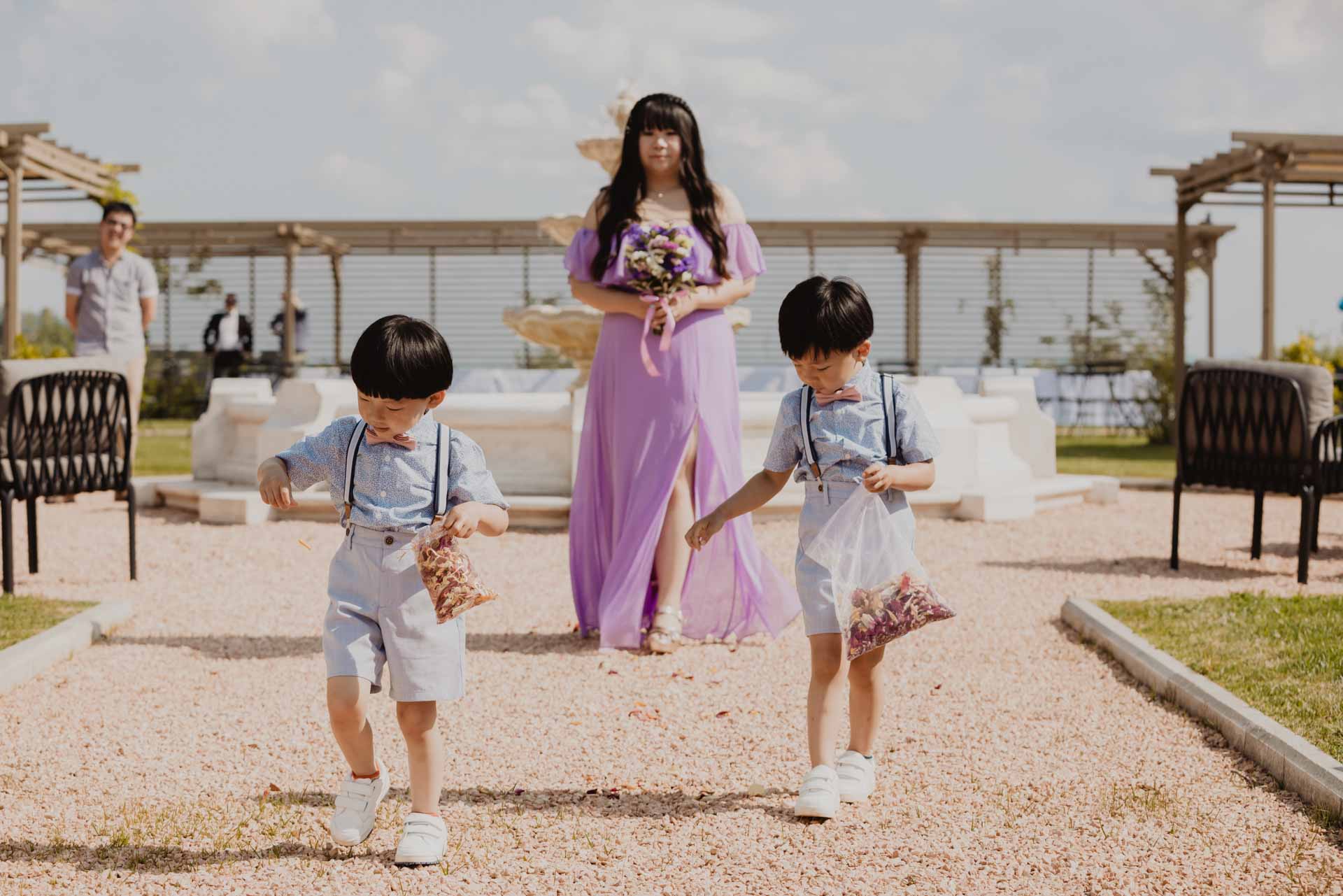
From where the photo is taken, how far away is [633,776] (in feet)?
11.3

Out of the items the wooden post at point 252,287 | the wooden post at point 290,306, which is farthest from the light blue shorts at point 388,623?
the wooden post at point 252,287

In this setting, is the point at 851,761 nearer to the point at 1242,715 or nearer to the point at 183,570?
the point at 1242,715

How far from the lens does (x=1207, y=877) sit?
268 cm

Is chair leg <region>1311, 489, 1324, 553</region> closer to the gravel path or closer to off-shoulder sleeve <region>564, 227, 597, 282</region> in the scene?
the gravel path

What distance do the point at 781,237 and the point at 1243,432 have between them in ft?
46.3

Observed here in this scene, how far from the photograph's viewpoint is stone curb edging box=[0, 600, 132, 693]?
14.4 ft

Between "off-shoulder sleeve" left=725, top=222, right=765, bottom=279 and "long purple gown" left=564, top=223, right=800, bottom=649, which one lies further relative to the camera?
"off-shoulder sleeve" left=725, top=222, right=765, bottom=279

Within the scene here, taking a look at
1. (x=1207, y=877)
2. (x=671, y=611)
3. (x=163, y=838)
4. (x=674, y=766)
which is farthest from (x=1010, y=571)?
(x=163, y=838)

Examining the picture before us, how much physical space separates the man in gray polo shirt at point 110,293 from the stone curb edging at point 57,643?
3.80 m

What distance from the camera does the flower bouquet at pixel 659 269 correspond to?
4922 millimetres

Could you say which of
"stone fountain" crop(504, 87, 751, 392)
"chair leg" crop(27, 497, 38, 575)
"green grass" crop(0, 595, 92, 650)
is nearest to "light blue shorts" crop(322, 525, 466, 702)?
"green grass" crop(0, 595, 92, 650)

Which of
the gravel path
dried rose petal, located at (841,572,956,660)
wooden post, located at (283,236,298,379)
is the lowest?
the gravel path

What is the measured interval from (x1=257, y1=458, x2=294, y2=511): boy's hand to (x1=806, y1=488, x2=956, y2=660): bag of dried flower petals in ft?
3.94

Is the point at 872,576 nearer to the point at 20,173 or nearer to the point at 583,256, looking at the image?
the point at 583,256
